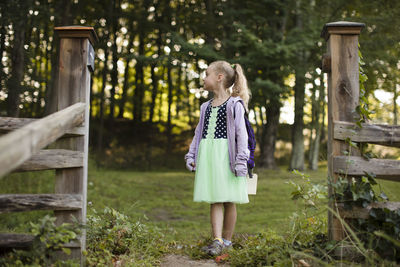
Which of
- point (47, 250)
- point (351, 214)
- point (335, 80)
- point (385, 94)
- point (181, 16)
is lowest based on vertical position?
point (47, 250)

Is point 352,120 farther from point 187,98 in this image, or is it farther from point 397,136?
point 187,98

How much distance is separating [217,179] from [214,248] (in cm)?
66

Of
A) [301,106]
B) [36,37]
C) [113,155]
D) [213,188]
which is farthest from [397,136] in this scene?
[113,155]

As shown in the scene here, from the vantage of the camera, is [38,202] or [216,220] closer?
[38,202]

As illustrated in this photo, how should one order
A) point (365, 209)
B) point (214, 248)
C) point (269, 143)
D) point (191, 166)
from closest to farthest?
point (365, 209)
point (214, 248)
point (191, 166)
point (269, 143)

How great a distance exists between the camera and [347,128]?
3.19 metres

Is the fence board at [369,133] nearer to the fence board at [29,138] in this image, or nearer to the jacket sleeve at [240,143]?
the jacket sleeve at [240,143]

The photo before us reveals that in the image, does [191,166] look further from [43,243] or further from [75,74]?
[43,243]

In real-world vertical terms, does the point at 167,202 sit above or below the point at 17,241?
below

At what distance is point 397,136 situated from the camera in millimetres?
3029

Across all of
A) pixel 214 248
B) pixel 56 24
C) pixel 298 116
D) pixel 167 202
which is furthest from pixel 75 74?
pixel 298 116

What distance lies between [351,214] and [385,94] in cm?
1309

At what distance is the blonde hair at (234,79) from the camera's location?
4.30m

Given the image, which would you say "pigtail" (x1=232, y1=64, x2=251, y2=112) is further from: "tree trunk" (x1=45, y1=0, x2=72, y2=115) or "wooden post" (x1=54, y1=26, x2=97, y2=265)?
"tree trunk" (x1=45, y1=0, x2=72, y2=115)
